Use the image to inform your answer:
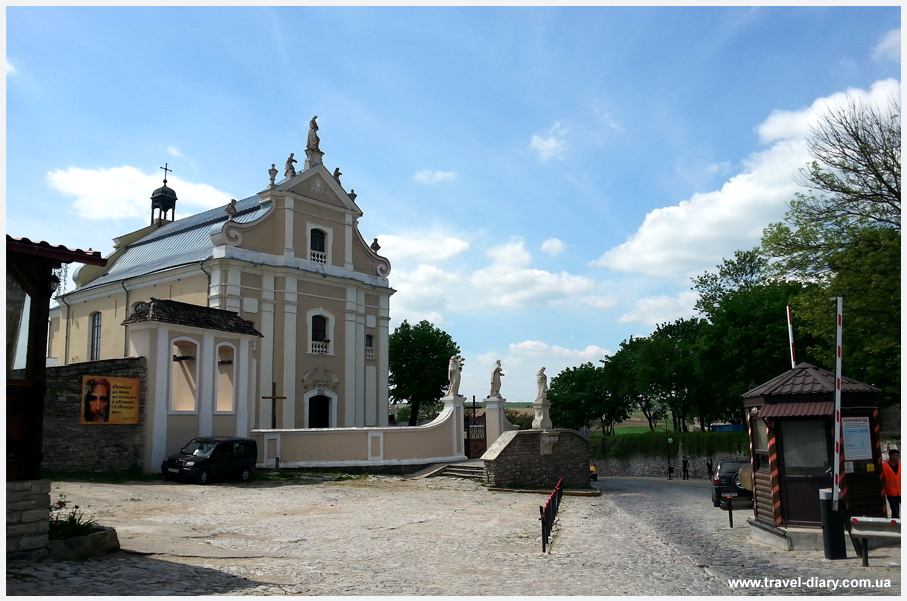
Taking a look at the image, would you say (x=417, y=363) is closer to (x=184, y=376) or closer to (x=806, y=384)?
(x=184, y=376)

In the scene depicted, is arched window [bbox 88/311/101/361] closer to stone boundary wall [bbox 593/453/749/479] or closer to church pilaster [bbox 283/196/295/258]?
church pilaster [bbox 283/196/295/258]

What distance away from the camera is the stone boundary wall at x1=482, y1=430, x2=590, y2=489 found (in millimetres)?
24281

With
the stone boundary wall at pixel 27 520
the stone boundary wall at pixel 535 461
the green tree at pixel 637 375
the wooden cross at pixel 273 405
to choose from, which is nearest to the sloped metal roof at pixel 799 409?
the stone boundary wall at pixel 27 520

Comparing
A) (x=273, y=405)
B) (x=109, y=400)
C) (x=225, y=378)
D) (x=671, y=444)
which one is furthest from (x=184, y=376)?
(x=671, y=444)

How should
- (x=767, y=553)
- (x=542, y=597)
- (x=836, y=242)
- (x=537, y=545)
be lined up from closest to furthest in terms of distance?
(x=542, y=597) → (x=767, y=553) → (x=537, y=545) → (x=836, y=242)

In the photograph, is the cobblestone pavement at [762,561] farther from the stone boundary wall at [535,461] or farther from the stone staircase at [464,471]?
the stone staircase at [464,471]

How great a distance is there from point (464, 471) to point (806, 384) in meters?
16.2

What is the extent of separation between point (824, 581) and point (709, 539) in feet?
13.8

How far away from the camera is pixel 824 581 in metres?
8.59

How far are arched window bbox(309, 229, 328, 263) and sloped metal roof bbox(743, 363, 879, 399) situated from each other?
25071mm

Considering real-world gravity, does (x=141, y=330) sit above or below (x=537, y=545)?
above

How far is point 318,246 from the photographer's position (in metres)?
34.8

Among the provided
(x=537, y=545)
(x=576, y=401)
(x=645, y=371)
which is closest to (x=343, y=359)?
(x=537, y=545)

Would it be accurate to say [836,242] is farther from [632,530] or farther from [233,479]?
[233,479]
